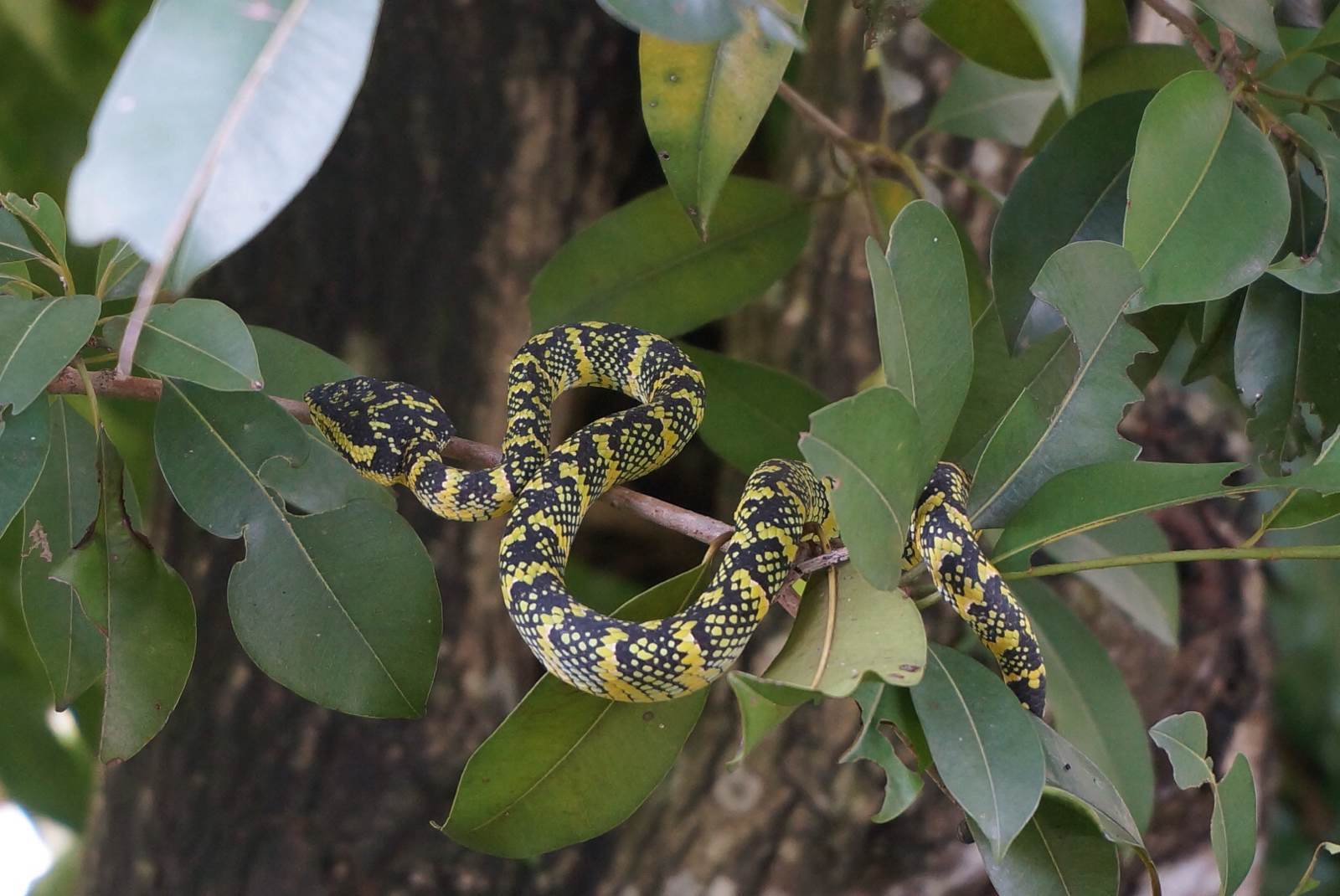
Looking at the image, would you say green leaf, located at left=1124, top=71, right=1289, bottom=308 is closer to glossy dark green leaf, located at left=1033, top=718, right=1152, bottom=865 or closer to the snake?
the snake

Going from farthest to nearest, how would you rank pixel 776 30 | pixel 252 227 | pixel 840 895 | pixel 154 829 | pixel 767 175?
pixel 767 175
pixel 154 829
pixel 840 895
pixel 776 30
pixel 252 227

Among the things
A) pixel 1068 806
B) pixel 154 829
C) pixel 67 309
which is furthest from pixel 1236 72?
pixel 154 829

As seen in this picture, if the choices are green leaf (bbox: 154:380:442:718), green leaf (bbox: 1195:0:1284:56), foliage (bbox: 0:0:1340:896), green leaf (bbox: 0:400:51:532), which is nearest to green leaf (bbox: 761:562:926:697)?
foliage (bbox: 0:0:1340:896)

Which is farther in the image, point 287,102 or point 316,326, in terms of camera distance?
point 316,326

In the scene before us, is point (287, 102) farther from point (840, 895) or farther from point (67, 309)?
point (840, 895)

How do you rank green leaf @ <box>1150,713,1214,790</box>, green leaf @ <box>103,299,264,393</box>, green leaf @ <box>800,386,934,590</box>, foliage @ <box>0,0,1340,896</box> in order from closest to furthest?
foliage @ <box>0,0,1340,896</box> < green leaf @ <box>800,386,934,590</box> < green leaf @ <box>1150,713,1214,790</box> < green leaf @ <box>103,299,264,393</box>

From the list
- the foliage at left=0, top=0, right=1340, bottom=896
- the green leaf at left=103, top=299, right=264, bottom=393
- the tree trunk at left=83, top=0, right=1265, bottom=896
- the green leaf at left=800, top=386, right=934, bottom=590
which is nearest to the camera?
the foliage at left=0, top=0, right=1340, bottom=896
